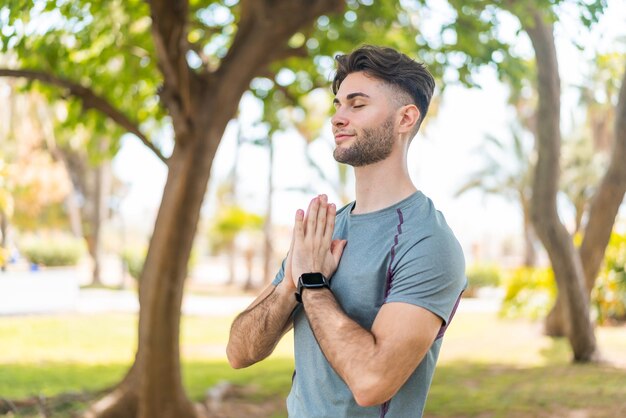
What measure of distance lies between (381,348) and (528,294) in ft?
51.6

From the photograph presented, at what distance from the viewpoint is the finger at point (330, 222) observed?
6.89 ft

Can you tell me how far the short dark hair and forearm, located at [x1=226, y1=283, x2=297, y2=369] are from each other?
23.0 inches

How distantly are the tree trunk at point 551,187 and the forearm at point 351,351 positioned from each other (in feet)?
27.6

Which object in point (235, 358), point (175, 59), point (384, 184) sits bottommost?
point (235, 358)

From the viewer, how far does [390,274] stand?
79.2 inches

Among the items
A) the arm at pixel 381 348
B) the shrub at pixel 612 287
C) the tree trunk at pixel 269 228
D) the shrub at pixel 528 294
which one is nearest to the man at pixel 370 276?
the arm at pixel 381 348

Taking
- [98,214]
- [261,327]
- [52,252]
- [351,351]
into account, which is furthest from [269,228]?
[351,351]

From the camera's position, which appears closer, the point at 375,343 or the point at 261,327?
the point at 375,343

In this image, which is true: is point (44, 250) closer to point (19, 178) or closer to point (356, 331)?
point (19, 178)

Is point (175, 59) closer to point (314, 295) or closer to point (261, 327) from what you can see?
point (261, 327)

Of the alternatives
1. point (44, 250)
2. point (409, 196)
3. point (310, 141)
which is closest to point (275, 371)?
point (409, 196)

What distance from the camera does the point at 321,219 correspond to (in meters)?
2.12

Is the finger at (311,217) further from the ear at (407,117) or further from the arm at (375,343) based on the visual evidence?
the ear at (407,117)

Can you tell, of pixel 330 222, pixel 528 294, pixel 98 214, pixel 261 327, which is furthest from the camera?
pixel 98 214
